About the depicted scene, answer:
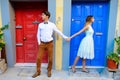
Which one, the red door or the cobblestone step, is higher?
the red door

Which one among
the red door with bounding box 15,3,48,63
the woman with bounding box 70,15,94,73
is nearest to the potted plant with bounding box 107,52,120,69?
the woman with bounding box 70,15,94,73

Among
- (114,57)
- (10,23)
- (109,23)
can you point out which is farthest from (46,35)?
(114,57)

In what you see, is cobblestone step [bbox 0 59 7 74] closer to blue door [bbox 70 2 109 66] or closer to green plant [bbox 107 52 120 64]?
blue door [bbox 70 2 109 66]

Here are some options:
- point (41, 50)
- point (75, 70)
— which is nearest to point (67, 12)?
point (41, 50)

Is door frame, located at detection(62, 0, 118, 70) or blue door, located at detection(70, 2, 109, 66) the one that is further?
blue door, located at detection(70, 2, 109, 66)

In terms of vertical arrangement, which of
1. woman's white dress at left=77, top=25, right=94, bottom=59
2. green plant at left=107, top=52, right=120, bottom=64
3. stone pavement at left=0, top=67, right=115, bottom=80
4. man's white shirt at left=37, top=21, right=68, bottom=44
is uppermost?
man's white shirt at left=37, top=21, right=68, bottom=44

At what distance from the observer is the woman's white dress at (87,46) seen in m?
5.39

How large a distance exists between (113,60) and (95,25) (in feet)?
3.73

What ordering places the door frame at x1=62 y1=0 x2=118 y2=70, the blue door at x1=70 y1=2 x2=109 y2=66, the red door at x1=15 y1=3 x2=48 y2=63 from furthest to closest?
the red door at x1=15 y1=3 x2=48 y2=63
the blue door at x1=70 y1=2 x2=109 y2=66
the door frame at x1=62 y1=0 x2=118 y2=70

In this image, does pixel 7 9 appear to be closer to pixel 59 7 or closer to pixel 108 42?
pixel 59 7

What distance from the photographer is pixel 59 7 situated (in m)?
5.52

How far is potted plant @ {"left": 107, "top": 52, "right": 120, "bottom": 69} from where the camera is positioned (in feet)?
17.4

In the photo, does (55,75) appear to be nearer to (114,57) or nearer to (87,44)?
(87,44)

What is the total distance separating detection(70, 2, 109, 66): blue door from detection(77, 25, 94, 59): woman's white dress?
401mm
